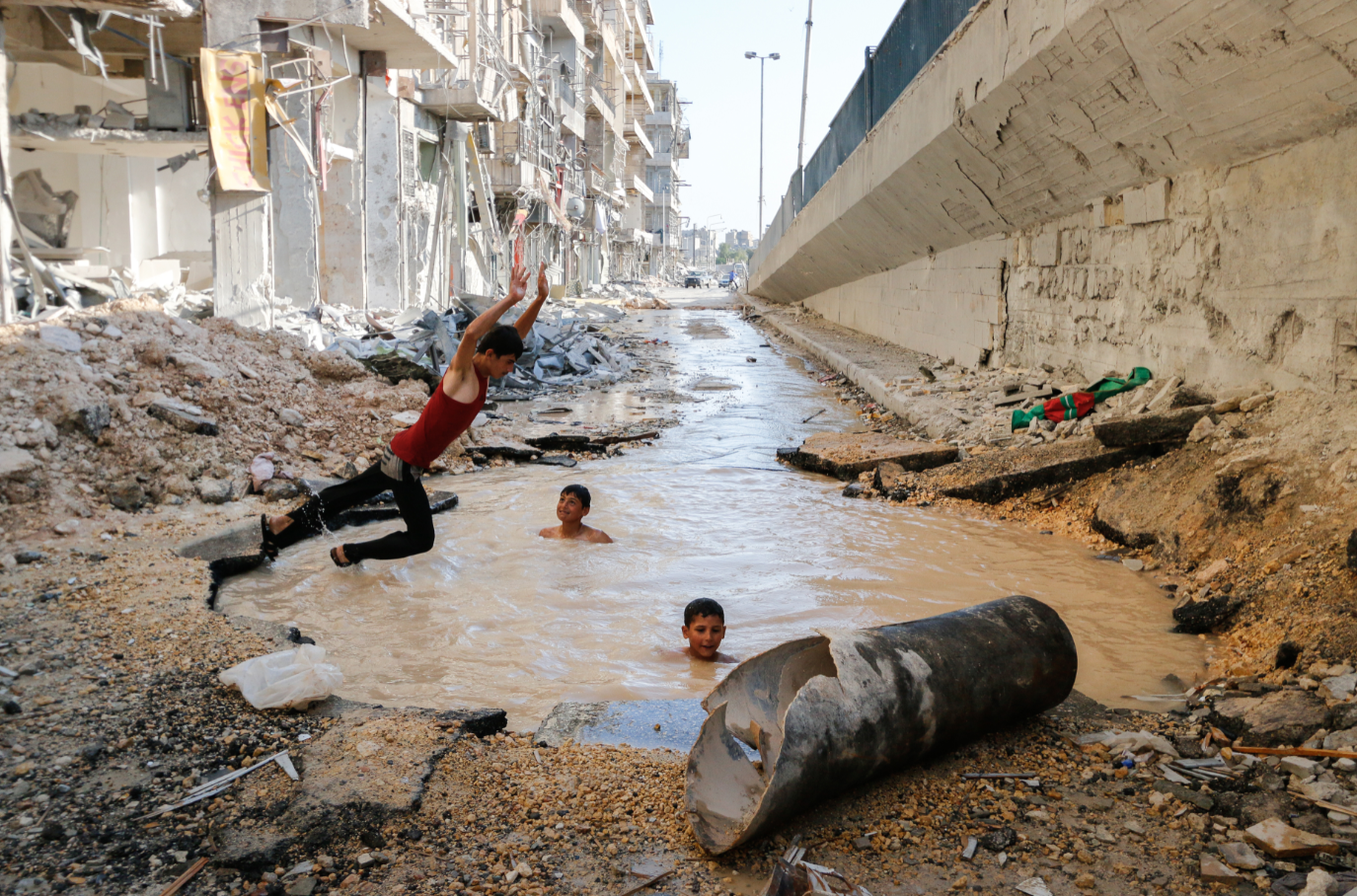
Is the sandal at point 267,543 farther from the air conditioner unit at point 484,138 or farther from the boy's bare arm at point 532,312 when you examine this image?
the air conditioner unit at point 484,138

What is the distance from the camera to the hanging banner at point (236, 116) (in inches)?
370

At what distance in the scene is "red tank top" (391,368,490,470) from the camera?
4.45 meters

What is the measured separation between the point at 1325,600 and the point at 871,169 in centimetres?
1073

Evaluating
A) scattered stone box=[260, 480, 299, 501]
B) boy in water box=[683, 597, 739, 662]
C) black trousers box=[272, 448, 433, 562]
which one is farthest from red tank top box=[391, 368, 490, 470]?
scattered stone box=[260, 480, 299, 501]

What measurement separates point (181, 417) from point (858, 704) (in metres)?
5.85

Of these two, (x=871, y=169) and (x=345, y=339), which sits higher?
(x=871, y=169)

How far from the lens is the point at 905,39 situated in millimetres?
11484

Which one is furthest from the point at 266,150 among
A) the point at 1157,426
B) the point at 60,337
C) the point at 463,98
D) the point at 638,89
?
the point at 638,89

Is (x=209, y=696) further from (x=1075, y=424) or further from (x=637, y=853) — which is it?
(x=1075, y=424)

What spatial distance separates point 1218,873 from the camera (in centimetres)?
213

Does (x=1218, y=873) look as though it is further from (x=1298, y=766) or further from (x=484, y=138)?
(x=484, y=138)

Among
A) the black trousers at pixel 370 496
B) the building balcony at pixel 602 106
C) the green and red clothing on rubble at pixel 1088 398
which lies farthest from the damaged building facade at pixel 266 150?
the building balcony at pixel 602 106

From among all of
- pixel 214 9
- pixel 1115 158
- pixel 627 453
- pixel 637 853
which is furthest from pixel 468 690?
pixel 214 9

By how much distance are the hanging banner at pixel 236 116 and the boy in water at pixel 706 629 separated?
8.02 meters
